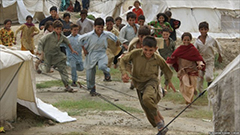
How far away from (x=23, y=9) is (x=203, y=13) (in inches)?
332

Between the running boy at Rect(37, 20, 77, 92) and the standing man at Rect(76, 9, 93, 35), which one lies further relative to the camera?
the standing man at Rect(76, 9, 93, 35)

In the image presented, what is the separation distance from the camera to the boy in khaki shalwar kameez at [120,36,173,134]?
17.4 ft

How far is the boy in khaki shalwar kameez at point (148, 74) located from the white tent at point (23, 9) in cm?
1565

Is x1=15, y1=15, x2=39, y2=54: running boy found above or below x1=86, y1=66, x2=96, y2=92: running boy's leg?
above

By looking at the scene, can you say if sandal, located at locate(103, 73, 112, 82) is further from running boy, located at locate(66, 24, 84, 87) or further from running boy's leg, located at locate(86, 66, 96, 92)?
running boy's leg, located at locate(86, 66, 96, 92)

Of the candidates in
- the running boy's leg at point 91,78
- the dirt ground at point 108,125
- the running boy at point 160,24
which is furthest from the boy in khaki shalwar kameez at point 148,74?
the running boy at point 160,24

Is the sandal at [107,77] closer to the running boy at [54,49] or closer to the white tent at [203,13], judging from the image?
the running boy at [54,49]

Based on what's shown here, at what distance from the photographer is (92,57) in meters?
8.29

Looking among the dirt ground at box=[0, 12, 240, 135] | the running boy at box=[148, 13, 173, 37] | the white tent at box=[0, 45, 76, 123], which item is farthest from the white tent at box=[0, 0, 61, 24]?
the white tent at box=[0, 45, 76, 123]

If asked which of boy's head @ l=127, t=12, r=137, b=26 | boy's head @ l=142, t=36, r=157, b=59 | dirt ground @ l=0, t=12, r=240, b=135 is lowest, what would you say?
dirt ground @ l=0, t=12, r=240, b=135

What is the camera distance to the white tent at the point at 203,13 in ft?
56.8

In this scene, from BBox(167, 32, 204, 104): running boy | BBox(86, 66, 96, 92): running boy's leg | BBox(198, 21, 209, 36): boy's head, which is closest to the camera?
BBox(167, 32, 204, 104): running boy

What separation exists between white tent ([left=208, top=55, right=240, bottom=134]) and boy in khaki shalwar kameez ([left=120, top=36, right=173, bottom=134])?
6.14 ft

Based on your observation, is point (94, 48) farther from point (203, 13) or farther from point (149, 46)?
point (203, 13)
